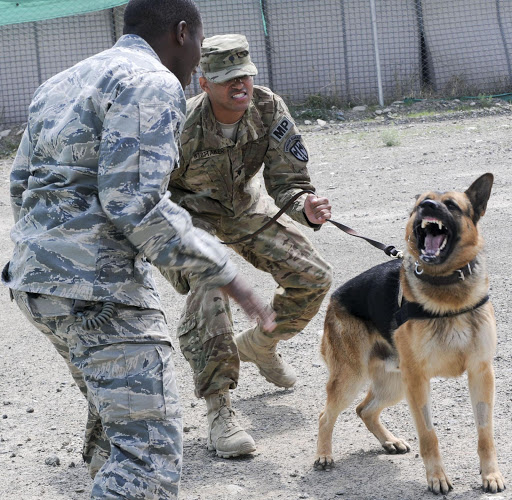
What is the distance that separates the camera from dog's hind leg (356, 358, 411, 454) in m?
4.45

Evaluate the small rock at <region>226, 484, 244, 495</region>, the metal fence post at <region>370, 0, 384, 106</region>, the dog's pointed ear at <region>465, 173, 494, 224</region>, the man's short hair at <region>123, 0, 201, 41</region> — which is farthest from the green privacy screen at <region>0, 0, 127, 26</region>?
the man's short hair at <region>123, 0, 201, 41</region>

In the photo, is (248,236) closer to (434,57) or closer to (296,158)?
(296,158)

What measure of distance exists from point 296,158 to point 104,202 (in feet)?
8.11

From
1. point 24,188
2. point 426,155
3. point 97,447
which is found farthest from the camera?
point 426,155

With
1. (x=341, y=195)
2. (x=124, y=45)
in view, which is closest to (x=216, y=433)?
(x=124, y=45)

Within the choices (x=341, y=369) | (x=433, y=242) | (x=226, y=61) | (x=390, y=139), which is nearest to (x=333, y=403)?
(x=341, y=369)

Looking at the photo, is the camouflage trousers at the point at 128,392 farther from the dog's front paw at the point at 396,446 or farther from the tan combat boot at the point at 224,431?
the dog's front paw at the point at 396,446

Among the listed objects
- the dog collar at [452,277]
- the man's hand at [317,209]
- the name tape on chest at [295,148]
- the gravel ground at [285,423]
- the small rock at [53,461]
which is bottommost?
the gravel ground at [285,423]

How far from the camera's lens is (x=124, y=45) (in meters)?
2.92

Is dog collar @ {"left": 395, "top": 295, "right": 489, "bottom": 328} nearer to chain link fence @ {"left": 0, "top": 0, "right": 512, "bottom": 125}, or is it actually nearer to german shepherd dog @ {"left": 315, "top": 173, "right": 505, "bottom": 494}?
german shepherd dog @ {"left": 315, "top": 173, "right": 505, "bottom": 494}

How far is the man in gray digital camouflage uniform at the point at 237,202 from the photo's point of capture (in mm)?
4656

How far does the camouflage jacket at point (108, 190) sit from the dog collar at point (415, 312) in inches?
60.8

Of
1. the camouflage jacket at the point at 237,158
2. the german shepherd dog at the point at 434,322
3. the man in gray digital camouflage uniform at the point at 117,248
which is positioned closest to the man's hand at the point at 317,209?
the camouflage jacket at the point at 237,158

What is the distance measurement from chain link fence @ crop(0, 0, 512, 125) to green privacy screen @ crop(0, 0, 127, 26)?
1.93 metres
